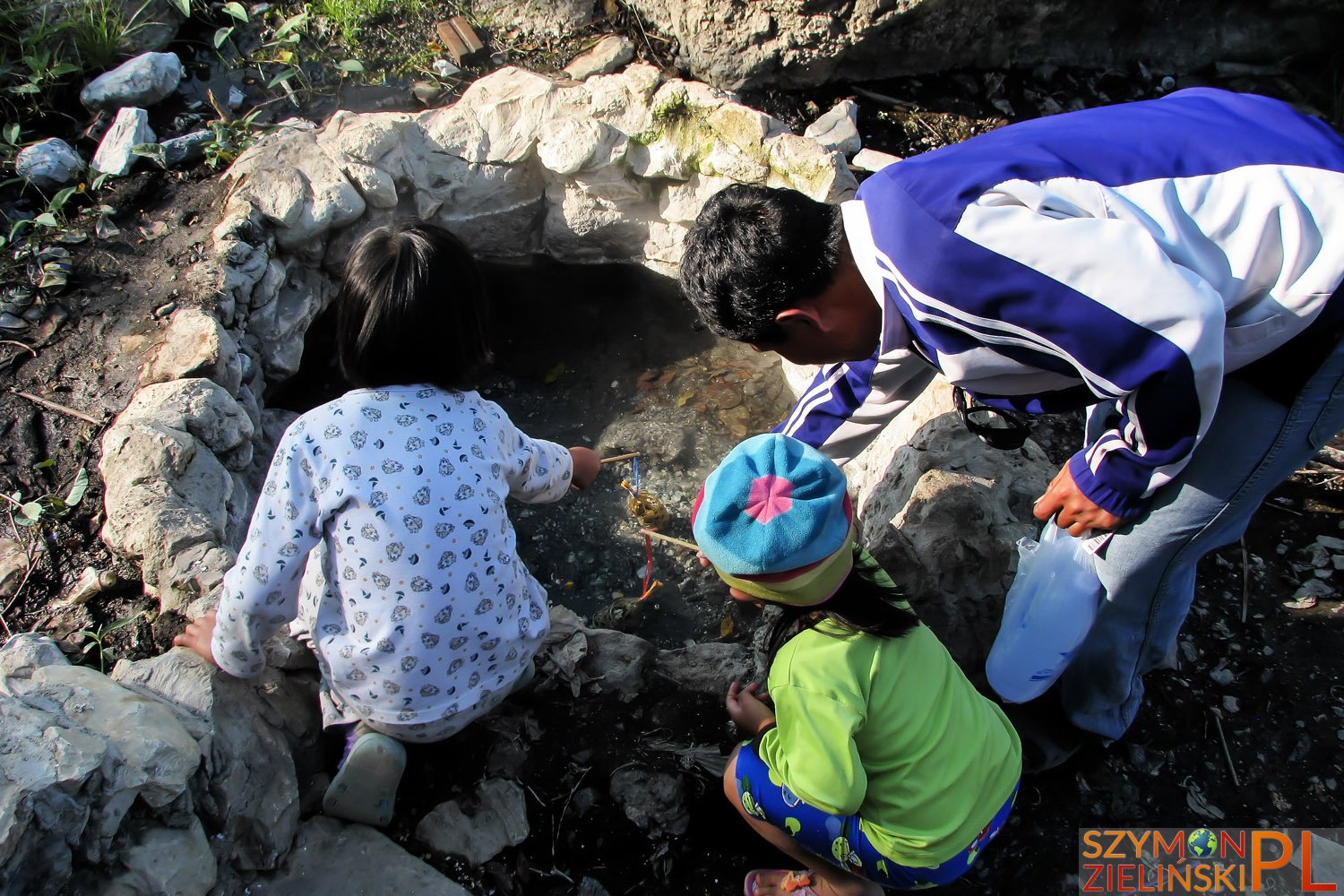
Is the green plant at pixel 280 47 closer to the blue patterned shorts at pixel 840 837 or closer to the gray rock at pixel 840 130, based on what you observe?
the gray rock at pixel 840 130

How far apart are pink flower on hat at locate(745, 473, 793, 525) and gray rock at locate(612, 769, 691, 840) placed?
0.97 meters

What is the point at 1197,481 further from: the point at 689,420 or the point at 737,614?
the point at 689,420

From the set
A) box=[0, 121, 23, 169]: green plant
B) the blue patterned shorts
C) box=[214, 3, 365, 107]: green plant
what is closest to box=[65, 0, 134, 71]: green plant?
box=[214, 3, 365, 107]: green plant

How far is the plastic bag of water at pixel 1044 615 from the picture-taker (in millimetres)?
2221

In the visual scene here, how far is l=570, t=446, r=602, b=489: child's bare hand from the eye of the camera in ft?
8.09

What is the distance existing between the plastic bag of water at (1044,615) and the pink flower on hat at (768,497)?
937 mm

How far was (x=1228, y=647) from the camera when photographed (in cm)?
283

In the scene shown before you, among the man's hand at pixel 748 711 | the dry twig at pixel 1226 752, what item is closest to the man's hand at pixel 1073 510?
the man's hand at pixel 748 711

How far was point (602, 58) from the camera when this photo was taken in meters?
4.29

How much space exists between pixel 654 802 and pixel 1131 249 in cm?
168

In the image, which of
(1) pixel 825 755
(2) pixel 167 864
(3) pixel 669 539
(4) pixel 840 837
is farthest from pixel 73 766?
(3) pixel 669 539

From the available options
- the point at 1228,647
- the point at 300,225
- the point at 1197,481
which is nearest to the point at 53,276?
the point at 300,225

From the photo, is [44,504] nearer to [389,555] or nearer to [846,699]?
[389,555]

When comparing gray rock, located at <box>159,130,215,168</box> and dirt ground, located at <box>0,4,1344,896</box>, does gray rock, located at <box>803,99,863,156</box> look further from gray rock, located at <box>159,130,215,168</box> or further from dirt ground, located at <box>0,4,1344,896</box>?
gray rock, located at <box>159,130,215,168</box>
